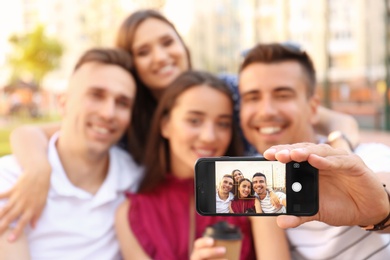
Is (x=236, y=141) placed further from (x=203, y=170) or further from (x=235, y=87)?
(x=203, y=170)

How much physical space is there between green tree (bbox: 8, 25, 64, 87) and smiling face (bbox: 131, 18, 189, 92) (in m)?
20.2

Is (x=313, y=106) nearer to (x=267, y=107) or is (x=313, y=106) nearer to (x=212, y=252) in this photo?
(x=267, y=107)

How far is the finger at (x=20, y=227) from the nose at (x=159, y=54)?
Result: 4.00 ft

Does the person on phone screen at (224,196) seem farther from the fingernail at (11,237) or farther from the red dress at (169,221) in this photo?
the fingernail at (11,237)

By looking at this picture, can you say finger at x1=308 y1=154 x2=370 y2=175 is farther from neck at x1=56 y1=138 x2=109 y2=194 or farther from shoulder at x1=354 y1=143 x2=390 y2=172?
neck at x1=56 y1=138 x2=109 y2=194

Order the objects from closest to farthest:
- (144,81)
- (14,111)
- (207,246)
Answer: (207,246)
(144,81)
(14,111)

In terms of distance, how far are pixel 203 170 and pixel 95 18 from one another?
16125mm

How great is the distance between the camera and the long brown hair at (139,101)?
7.89 ft

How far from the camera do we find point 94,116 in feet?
6.51

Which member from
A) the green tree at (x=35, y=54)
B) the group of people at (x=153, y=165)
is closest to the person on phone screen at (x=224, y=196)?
the group of people at (x=153, y=165)

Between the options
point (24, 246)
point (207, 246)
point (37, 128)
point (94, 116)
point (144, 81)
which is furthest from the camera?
point (144, 81)

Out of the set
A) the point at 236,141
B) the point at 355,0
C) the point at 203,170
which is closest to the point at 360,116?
the point at 236,141

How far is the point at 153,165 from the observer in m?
2.10

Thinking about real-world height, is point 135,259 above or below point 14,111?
above
